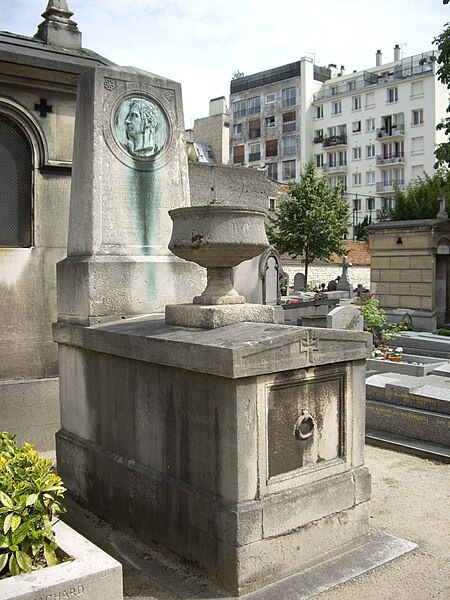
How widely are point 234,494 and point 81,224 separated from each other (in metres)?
3.18

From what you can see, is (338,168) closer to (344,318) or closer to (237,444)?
(344,318)

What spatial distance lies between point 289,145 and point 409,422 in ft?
189

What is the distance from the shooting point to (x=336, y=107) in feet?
197

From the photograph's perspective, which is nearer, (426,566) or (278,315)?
(426,566)

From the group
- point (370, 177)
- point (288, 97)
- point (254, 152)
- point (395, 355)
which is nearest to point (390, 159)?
point (370, 177)

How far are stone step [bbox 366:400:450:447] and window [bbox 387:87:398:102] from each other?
5207cm

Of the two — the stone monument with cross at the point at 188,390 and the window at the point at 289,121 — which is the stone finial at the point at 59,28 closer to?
the stone monument with cross at the point at 188,390

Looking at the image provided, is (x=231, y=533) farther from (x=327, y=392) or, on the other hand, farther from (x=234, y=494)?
(x=327, y=392)

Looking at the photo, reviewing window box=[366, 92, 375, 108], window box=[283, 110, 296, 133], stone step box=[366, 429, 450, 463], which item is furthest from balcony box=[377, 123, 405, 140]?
stone step box=[366, 429, 450, 463]

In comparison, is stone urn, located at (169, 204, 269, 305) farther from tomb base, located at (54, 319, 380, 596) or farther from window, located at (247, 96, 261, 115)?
window, located at (247, 96, 261, 115)

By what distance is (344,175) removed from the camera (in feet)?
200

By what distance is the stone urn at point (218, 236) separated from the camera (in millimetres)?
4805

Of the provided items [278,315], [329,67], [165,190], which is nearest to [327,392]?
[165,190]

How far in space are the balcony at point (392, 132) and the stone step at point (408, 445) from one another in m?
50.6
